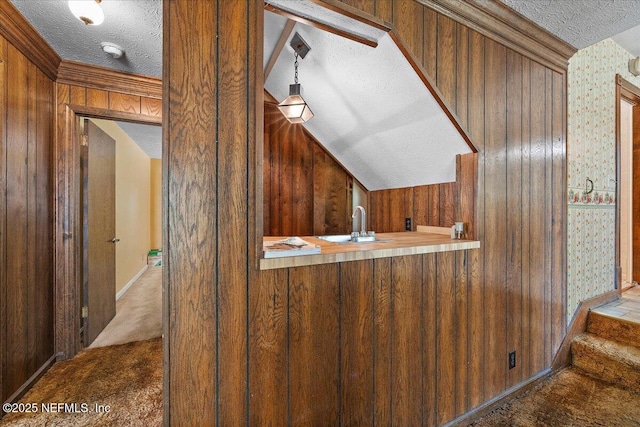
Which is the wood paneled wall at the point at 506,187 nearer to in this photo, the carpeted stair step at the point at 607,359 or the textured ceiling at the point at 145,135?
the carpeted stair step at the point at 607,359

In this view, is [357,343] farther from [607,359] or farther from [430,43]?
[607,359]

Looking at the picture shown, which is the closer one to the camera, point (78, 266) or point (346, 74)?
point (346, 74)

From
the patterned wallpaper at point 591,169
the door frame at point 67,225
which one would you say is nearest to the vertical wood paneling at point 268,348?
the door frame at point 67,225

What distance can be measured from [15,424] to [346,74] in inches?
115

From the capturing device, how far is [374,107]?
6.85 ft

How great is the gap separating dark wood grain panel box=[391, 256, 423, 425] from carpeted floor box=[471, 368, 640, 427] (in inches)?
23.4

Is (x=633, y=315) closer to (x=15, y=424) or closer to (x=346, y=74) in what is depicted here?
(x=346, y=74)

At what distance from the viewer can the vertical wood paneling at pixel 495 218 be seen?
1855 millimetres

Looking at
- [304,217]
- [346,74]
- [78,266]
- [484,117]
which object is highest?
[346,74]

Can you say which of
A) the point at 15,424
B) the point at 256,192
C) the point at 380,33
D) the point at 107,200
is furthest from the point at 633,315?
the point at 107,200

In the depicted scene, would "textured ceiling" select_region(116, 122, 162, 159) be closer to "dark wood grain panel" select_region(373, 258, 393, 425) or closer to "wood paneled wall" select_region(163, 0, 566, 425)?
"wood paneled wall" select_region(163, 0, 566, 425)

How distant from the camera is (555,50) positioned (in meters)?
2.17

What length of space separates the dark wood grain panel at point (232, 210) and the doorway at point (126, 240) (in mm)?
2196

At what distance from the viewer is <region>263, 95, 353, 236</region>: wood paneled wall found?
9.85 ft
